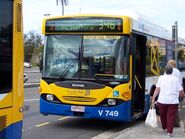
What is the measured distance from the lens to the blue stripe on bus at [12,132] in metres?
6.15

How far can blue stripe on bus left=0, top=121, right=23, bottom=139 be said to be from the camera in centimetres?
615

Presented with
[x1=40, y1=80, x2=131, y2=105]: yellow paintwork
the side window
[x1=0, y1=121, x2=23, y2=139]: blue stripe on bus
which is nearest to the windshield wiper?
[x1=40, y1=80, x2=131, y2=105]: yellow paintwork

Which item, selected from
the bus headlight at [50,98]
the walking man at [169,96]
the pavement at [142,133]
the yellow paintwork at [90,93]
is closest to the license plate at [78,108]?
the yellow paintwork at [90,93]

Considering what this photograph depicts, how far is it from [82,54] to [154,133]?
106 inches

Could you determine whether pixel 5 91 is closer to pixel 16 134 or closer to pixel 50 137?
pixel 16 134

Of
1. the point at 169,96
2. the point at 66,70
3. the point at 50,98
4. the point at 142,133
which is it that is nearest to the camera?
the point at 169,96

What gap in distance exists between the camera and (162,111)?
11.3m

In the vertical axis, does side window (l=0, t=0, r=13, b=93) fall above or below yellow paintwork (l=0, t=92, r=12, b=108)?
above

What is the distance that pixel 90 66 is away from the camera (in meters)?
12.4

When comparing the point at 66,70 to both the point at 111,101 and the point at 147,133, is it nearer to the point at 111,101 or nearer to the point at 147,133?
the point at 111,101

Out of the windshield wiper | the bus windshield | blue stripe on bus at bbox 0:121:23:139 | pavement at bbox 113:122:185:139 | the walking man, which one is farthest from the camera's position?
the windshield wiper

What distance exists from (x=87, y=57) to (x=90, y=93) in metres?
0.91

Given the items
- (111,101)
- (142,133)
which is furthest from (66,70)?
(142,133)

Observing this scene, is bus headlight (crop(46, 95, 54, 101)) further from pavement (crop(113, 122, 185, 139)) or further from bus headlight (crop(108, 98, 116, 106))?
pavement (crop(113, 122, 185, 139))
